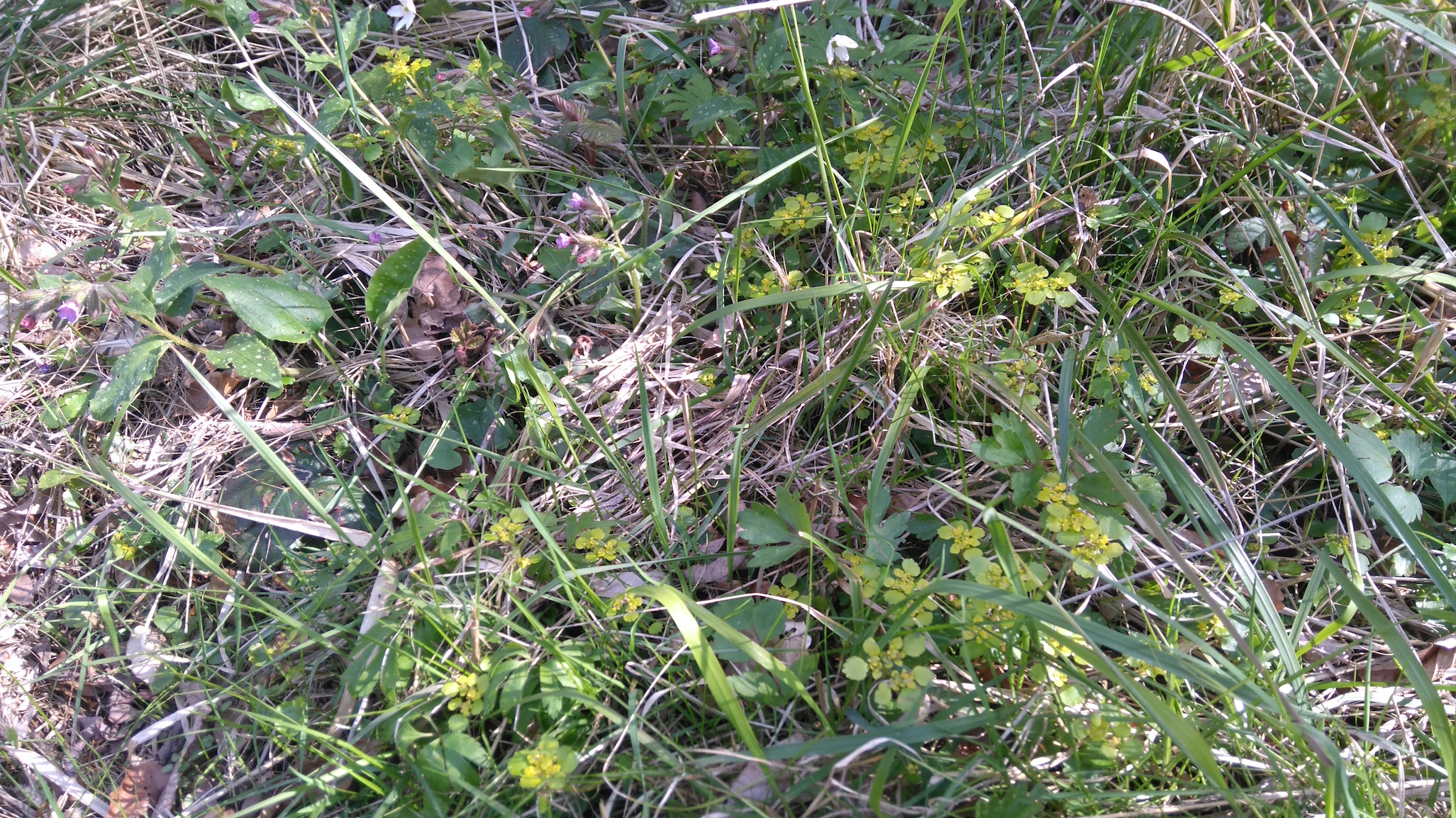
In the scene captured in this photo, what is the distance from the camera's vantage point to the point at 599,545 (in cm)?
170

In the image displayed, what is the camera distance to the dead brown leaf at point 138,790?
1.68 meters

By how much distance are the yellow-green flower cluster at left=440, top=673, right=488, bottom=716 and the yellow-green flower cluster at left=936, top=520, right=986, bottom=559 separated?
0.94 meters

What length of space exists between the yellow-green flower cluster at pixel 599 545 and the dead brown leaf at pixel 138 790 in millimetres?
1036

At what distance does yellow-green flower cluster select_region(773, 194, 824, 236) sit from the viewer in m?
2.05

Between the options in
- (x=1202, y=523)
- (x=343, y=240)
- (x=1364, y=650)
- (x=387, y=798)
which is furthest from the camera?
(x=343, y=240)

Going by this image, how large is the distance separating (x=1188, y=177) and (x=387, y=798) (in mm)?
2350

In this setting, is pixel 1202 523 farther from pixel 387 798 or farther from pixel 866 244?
pixel 387 798

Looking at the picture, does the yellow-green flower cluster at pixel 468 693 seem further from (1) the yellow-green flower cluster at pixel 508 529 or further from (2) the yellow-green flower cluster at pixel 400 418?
(2) the yellow-green flower cluster at pixel 400 418

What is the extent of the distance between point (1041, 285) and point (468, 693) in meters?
1.53

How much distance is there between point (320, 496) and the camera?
6.57 ft

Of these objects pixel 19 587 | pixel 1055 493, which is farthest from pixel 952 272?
pixel 19 587

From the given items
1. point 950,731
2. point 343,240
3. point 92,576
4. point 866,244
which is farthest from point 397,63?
point 950,731

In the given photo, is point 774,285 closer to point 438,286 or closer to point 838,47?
point 838,47

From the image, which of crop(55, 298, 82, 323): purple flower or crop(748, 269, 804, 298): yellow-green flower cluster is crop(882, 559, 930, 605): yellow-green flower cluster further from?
crop(55, 298, 82, 323): purple flower
